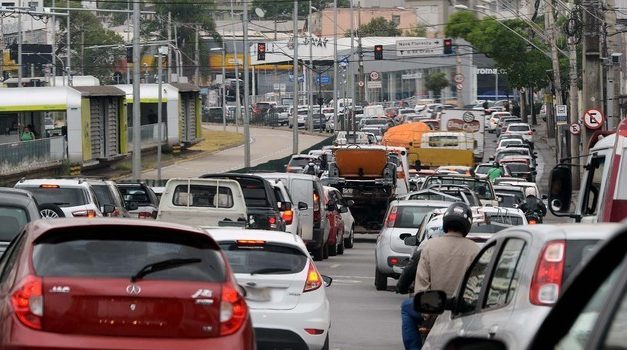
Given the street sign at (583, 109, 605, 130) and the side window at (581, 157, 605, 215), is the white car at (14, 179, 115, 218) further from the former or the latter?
the side window at (581, 157, 605, 215)

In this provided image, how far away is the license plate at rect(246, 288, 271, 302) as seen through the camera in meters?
13.1

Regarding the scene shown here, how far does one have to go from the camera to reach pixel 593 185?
610 inches

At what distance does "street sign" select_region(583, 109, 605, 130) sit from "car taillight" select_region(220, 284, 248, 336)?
2273 cm

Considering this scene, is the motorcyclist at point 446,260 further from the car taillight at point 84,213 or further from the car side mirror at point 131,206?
the car side mirror at point 131,206

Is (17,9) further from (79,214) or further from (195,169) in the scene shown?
(79,214)

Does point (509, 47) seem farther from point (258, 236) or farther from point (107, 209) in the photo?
point (258, 236)

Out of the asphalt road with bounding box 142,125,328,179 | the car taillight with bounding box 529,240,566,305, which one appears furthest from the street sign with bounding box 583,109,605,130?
the asphalt road with bounding box 142,125,328,179

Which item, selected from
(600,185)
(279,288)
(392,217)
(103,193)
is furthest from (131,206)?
(279,288)

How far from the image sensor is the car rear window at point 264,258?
13297mm

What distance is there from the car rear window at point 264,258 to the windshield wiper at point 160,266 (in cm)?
391

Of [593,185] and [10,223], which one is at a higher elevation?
[593,185]

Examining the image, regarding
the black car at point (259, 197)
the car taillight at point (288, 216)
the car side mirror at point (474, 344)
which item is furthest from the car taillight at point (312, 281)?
the car taillight at point (288, 216)

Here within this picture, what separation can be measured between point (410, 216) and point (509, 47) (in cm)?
5278

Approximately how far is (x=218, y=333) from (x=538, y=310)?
2.66 m
